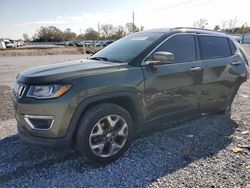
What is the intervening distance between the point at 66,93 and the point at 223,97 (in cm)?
317

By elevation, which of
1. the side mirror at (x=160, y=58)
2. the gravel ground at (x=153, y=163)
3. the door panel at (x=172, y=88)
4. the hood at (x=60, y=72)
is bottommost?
the gravel ground at (x=153, y=163)

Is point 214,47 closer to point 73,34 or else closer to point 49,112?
point 49,112

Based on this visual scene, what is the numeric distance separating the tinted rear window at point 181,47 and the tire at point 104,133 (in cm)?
127

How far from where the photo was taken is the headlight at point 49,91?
9.43 ft

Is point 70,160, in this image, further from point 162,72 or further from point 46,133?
point 162,72

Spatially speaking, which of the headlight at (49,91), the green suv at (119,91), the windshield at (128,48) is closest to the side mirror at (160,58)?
the green suv at (119,91)

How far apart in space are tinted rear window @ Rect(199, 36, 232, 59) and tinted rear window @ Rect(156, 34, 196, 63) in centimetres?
24

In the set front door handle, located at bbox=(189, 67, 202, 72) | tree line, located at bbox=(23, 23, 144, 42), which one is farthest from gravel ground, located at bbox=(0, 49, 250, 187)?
tree line, located at bbox=(23, 23, 144, 42)

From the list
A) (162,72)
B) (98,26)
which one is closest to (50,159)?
(162,72)

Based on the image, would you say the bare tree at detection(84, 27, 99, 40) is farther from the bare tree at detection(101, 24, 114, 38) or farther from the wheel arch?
the wheel arch

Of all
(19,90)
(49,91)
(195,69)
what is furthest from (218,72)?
(19,90)

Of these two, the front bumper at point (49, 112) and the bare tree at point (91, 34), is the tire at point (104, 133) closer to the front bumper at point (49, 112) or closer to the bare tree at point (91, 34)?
the front bumper at point (49, 112)

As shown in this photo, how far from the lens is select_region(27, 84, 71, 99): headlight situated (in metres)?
2.87

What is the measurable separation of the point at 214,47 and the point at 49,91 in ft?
10.3
